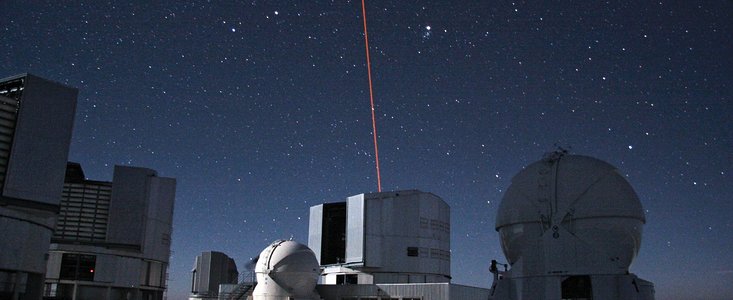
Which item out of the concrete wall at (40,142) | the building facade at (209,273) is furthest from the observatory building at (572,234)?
the building facade at (209,273)

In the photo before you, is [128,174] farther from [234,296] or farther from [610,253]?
[610,253]

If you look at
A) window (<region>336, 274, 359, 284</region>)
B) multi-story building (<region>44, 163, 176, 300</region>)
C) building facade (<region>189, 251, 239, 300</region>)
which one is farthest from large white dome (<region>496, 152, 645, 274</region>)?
building facade (<region>189, 251, 239, 300</region>)

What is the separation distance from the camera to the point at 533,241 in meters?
15.4

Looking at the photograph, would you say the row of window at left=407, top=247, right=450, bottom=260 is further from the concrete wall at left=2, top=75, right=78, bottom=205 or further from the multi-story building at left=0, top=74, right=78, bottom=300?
the concrete wall at left=2, top=75, right=78, bottom=205

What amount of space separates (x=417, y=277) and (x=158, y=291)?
57.4 ft

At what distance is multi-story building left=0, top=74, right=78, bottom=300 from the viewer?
18.1 meters

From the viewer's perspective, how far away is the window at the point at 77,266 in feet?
96.7

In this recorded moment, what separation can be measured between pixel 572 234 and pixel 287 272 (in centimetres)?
2132

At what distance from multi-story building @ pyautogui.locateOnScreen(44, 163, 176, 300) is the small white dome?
7.05 m

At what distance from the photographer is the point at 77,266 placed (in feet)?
97.2

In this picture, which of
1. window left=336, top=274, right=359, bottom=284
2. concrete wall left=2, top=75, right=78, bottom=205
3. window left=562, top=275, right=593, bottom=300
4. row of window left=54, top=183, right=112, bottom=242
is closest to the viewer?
window left=562, top=275, right=593, bottom=300

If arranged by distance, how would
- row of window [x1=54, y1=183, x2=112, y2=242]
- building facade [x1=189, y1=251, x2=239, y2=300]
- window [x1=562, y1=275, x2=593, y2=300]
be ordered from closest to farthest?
window [x1=562, y1=275, x2=593, y2=300] < row of window [x1=54, y1=183, x2=112, y2=242] < building facade [x1=189, y1=251, x2=239, y2=300]

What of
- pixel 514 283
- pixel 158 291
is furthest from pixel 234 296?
pixel 514 283

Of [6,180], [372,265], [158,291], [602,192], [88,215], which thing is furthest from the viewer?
[372,265]
